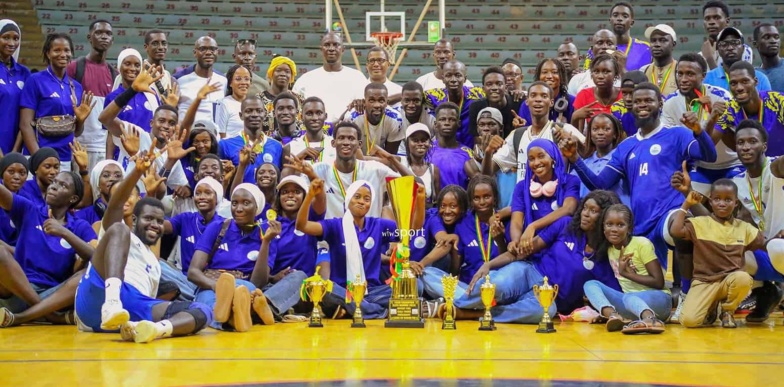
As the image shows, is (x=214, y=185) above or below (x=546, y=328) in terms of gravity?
above

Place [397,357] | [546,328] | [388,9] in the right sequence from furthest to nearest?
1. [388,9]
2. [546,328]
3. [397,357]

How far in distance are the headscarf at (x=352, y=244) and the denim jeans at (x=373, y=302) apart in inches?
5.5

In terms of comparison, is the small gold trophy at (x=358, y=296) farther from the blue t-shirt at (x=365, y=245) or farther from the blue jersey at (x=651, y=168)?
the blue jersey at (x=651, y=168)

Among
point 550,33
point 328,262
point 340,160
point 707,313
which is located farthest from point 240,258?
point 550,33

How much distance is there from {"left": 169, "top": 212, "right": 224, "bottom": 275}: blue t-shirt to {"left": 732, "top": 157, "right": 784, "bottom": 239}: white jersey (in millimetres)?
3929

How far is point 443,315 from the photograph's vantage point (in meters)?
7.14

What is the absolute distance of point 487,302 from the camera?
256 inches

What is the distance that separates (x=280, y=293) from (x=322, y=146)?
1.83m

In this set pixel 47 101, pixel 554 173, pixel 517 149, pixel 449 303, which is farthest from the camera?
pixel 47 101

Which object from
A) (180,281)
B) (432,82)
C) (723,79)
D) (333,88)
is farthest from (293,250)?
(723,79)

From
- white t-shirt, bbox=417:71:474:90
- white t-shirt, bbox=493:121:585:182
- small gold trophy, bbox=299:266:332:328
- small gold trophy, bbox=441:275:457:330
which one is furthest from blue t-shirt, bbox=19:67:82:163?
small gold trophy, bbox=441:275:457:330

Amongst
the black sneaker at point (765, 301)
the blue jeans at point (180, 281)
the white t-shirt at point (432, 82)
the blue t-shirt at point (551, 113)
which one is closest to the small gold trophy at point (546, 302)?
the black sneaker at point (765, 301)

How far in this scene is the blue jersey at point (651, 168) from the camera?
24.2 feet

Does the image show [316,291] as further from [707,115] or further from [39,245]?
[707,115]
